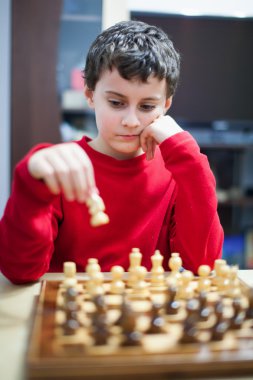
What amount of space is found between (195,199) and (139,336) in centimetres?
52

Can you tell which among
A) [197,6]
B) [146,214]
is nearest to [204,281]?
[146,214]

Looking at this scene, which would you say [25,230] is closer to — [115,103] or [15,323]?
[15,323]

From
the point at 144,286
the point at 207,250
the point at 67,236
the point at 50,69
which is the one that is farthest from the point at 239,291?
the point at 50,69

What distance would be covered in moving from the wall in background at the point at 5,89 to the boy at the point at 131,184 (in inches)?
69.1

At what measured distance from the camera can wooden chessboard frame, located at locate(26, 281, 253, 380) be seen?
485mm

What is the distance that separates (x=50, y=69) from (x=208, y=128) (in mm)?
1177

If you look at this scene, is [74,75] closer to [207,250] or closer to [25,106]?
[25,106]

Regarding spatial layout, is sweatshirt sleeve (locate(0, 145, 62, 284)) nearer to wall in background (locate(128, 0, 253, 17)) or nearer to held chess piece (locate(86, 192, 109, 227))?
held chess piece (locate(86, 192, 109, 227))

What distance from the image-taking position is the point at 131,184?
3.64ft

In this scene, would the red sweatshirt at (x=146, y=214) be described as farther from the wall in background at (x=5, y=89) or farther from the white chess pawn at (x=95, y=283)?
the wall in background at (x=5, y=89)

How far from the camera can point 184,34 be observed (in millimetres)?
3023

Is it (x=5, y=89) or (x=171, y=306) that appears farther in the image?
(x=5, y=89)

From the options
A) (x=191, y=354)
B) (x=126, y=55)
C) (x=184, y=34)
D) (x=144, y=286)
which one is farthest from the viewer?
(x=184, y=34)

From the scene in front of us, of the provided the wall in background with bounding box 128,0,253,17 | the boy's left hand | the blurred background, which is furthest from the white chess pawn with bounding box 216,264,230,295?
the wall in background with bounding box 128,0,253,17
